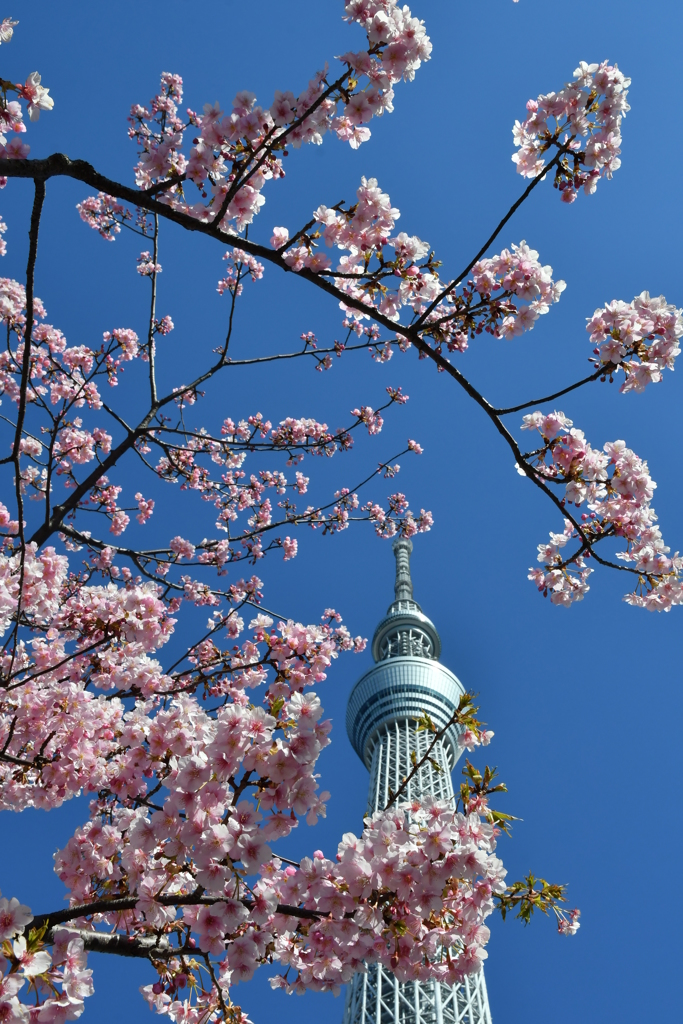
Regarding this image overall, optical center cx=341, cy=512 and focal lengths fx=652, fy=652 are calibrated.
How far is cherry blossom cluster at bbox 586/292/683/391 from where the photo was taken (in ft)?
12.3

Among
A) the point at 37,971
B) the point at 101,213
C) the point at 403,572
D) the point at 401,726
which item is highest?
the point at 403,572

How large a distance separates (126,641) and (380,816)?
7.14ft

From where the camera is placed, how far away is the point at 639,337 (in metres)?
3.78

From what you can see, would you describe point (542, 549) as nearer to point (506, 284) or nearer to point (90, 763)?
point (506, 284)

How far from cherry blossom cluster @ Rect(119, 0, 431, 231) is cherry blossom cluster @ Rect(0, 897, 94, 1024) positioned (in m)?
3.26

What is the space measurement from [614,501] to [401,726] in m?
58.1

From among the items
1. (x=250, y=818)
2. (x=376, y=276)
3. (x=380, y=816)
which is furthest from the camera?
(x=376, y=276)

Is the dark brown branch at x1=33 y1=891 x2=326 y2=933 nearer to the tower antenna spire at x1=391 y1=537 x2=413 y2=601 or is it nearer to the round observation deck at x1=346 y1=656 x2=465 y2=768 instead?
the round observation deck at x1=346 y1=656 x2=465 y2=768

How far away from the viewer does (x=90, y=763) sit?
4.05 meters

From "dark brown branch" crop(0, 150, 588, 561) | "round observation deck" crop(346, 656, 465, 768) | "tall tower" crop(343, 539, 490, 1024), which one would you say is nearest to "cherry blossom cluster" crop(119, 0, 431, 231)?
"dark brown branch" crop(0, 150, 588, 561)

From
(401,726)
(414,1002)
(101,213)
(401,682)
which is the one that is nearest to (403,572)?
(401,682)

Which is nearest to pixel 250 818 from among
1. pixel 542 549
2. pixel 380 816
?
pixel 380 816

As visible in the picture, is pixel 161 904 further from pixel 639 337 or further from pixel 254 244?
pixel 639 337

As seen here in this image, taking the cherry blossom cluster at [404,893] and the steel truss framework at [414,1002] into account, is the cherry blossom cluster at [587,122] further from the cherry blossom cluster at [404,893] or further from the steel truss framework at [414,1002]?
the steel truss framework at [414,1002]
